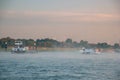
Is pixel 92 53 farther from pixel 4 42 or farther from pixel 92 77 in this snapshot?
pixel 92 77

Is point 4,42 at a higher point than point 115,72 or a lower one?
higher

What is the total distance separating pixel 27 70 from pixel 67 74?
136 cm

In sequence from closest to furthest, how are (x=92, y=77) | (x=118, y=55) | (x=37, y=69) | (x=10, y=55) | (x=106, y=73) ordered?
(x=92, y=77)
(x=106, y=73)
(x=37, y=69)
(x=10, y=55)
(x=118, y=55)

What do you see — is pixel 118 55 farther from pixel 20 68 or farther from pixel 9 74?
pixel 9 74

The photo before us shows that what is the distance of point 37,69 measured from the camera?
39.7ft

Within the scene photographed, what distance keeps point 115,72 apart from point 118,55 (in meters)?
8.00

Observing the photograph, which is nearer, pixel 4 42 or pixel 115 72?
pixel 115 72

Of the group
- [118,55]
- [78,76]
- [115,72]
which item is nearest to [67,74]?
[78,76]

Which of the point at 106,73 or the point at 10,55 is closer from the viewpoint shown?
the point at 106,73

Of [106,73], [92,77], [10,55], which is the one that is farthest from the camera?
[10,55]

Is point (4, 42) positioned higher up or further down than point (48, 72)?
higher up

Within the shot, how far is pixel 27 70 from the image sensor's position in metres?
11.7

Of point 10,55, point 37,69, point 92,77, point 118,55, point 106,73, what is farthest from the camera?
point 118,55

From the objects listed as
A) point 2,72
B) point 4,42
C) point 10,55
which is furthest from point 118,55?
point 2,72
